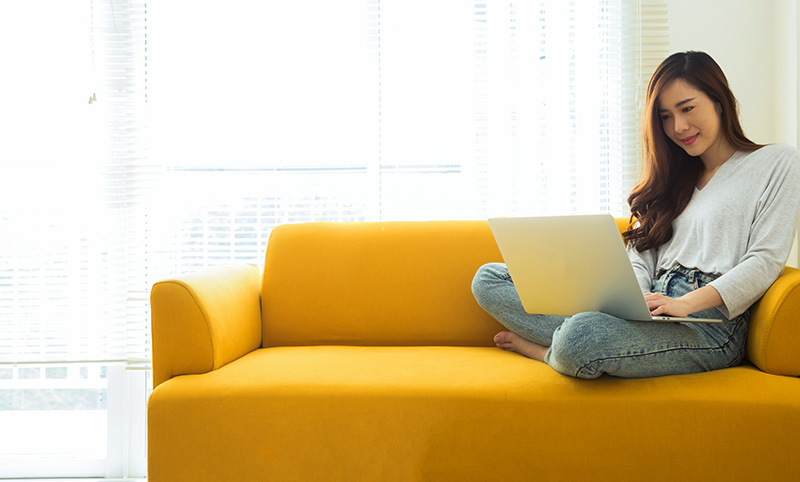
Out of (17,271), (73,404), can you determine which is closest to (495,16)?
(17,271)

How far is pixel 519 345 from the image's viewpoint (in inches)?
62.4

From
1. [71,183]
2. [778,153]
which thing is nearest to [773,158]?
[778,153]

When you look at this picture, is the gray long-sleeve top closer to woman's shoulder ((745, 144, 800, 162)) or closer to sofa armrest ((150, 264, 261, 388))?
woman's shoulder ((745, 144, 800, 162))

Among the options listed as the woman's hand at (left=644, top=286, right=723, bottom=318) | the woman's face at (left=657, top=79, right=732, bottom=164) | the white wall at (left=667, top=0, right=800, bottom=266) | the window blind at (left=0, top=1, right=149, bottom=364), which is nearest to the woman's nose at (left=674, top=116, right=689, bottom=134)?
the woman's face at (left=657, top=79, right=732, bottom=164)

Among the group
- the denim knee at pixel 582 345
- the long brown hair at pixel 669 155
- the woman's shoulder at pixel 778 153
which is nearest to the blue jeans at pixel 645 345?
the denim knee at pixel 582 345

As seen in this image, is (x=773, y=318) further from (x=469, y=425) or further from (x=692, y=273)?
(x=469, y=425)

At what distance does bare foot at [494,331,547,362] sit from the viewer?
1506mm

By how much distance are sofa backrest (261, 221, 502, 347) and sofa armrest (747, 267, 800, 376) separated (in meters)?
0.74

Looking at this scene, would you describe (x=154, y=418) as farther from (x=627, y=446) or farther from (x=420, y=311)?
(x=627, y=446)

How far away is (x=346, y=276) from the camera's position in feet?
6.12

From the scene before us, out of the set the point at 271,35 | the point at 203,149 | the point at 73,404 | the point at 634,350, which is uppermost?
the point at 271,35

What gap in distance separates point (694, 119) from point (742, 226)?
1.07ft

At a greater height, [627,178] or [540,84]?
[540,84]

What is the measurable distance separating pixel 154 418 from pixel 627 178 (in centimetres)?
180
